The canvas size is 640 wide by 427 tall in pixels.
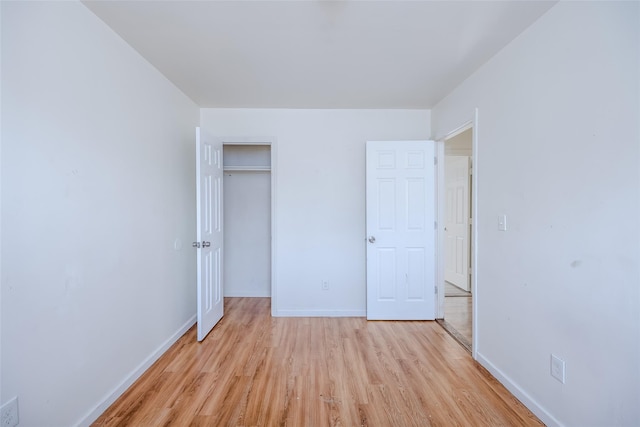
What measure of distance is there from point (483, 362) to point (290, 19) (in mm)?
2940

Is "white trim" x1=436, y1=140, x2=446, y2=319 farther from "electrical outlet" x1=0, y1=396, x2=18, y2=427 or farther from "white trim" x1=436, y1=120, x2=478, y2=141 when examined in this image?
"electrical outlet" x1=0, y1=396, x2=18, y2=427

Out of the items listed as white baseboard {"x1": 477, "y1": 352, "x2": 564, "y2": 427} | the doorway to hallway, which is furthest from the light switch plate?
the doorway to hallway

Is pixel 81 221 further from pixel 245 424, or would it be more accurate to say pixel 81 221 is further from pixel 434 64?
pixel 434 64

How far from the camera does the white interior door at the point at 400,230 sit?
319 centimetres

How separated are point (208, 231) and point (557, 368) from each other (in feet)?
9.56

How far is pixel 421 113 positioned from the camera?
3.41 m

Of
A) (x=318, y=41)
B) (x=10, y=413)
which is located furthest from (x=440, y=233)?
(x=10, y=413)

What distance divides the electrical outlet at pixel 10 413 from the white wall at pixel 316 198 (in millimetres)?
2267

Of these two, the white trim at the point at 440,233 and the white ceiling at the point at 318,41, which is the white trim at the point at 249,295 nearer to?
the white trim at the point at 440,233

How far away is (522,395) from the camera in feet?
6.05

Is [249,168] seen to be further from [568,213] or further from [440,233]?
[568,213]

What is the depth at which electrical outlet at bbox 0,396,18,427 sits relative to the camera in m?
1.20

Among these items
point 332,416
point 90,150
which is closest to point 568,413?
point 332,416

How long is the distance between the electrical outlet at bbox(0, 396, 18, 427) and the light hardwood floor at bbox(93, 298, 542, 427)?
1.74ft
